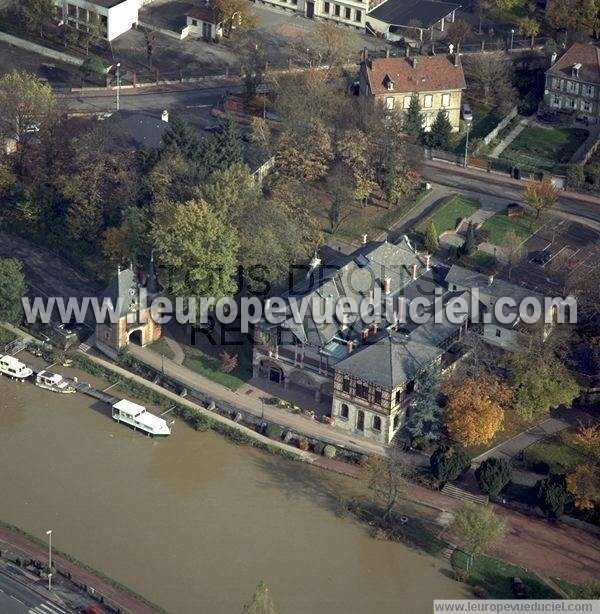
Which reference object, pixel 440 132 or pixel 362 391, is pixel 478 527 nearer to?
pixel 362 391

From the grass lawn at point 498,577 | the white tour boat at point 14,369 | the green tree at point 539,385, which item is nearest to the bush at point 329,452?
the grass lawn at point 498,577

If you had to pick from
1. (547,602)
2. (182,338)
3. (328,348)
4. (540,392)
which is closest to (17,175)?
(182,338)

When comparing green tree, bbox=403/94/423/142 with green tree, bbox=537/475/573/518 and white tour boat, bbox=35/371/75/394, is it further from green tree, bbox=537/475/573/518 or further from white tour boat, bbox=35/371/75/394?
green tree, bbox=537/475/573/518

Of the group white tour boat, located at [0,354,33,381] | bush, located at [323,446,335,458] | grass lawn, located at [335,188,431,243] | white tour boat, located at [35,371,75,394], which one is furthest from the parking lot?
white tour boat, located at [0,354,33,381]

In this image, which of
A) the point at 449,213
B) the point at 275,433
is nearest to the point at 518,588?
the point at 275,433

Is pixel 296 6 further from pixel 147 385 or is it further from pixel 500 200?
pixel 147 385
